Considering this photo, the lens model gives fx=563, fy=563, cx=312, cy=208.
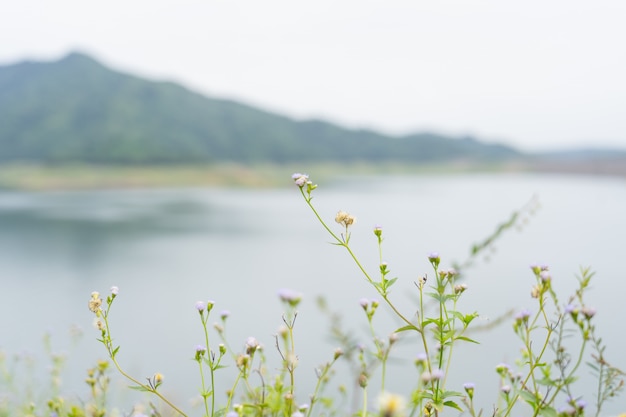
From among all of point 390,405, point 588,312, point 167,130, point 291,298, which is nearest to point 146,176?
point 167,130

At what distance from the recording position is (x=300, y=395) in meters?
6.38

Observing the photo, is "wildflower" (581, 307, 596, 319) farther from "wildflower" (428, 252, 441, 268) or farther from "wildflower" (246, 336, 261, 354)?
Result: "wildflower" (246, 336, 261, 354)

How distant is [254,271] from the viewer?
16.6 m

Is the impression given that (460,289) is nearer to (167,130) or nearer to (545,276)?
(545,276)

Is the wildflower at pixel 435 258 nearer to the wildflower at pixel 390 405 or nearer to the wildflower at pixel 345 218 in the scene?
the wildflower at pixel 345 218

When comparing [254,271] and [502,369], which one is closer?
[502,369]

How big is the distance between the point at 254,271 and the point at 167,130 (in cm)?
8991

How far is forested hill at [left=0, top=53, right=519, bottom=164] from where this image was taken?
90625 millimetres

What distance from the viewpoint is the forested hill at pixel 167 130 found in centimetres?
9062

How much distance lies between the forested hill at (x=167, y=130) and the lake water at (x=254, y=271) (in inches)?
1928

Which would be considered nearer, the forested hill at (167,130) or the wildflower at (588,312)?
the wildflower at (588,312)

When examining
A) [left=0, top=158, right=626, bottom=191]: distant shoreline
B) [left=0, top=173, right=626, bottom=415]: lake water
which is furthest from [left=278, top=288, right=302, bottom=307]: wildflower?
[left=0, top=158, right=626, bottom=191]: distant shoreline

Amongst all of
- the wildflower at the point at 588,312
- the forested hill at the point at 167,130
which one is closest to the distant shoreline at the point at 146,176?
the forested hill at the point at 167,130

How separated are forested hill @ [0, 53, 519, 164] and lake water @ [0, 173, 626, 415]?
48969 millimetres
